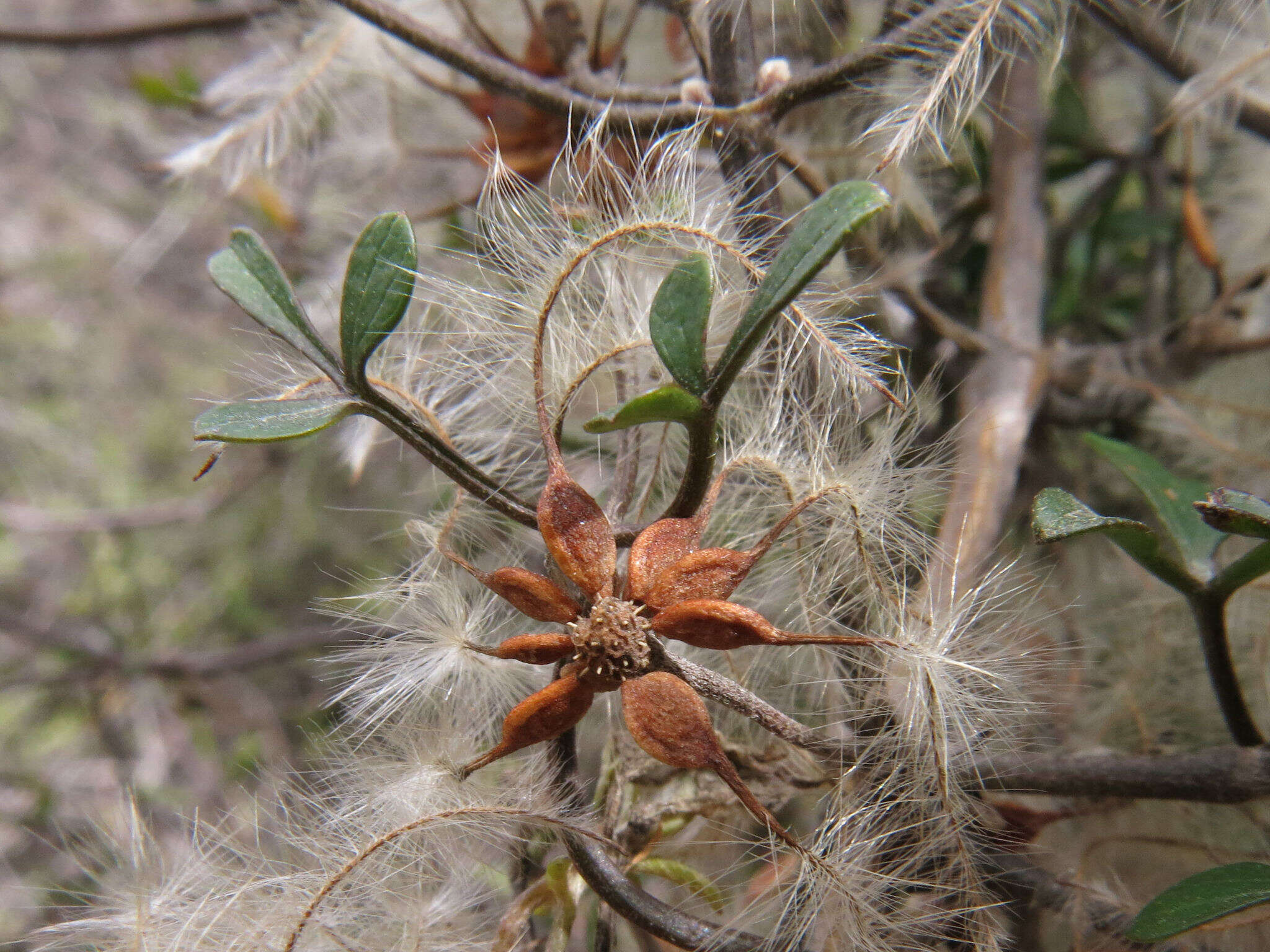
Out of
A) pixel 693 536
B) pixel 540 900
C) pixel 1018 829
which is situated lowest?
pixel 1018 829

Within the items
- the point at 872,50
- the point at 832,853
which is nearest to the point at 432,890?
the point at 832,853

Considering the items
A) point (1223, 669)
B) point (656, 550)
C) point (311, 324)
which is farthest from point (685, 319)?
point (1223, 669)

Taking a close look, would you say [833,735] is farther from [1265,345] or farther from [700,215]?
[1265,345]

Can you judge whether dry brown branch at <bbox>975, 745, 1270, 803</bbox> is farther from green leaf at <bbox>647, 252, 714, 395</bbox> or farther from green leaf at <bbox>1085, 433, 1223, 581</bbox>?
green leaf at <bbox>647, 252, 714, 395</bbox>

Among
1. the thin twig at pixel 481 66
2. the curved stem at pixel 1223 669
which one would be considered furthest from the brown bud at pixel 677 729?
the thin twig at pixel 481 66

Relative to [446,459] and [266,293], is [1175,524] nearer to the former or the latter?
[446,459]

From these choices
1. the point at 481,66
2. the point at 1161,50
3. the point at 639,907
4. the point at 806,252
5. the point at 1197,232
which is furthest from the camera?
the point at 1197,232

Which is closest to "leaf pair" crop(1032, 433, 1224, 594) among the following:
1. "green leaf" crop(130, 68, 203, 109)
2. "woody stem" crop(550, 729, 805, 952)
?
"woody stem" crop(550, 729, 805, 952)
